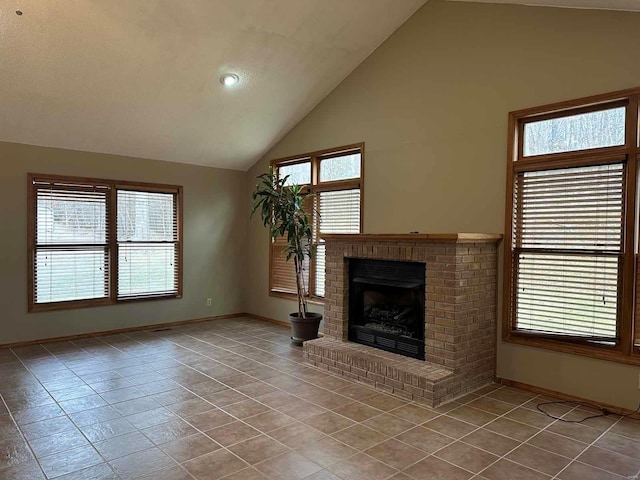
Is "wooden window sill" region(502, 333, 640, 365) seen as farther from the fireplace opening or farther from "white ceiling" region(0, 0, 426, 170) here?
"white ceiling" region(0, 0, 426, 170)

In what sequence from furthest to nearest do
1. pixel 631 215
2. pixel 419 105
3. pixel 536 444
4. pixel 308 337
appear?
pixel 308 337 < pixel 419 105 < pixel 631 215 < pixel 536 444

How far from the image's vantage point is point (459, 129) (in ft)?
14.5

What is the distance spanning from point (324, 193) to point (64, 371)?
11.6ft

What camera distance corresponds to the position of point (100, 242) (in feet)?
19.3

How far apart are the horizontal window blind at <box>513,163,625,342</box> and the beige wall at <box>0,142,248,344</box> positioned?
4.43 metres

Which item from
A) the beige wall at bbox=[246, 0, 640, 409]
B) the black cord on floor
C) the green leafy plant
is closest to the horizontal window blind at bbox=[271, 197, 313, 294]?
the green leafy plant

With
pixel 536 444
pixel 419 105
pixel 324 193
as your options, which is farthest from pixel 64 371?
pixel 419 105

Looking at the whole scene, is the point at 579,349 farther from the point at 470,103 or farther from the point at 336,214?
the point at 336,214

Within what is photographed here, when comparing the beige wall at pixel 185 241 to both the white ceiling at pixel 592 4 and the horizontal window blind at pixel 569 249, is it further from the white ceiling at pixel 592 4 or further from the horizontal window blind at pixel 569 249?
the white ceiling at pixel 592 4

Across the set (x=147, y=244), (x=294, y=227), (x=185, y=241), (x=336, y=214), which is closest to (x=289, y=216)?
(x=294, y=227)

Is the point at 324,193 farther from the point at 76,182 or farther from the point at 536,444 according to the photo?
the point at 536,444

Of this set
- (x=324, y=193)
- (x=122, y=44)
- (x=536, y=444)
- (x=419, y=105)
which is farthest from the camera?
(x=324, y=193)

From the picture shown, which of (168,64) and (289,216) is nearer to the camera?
(168,64)

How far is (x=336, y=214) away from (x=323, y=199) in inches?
12.6
